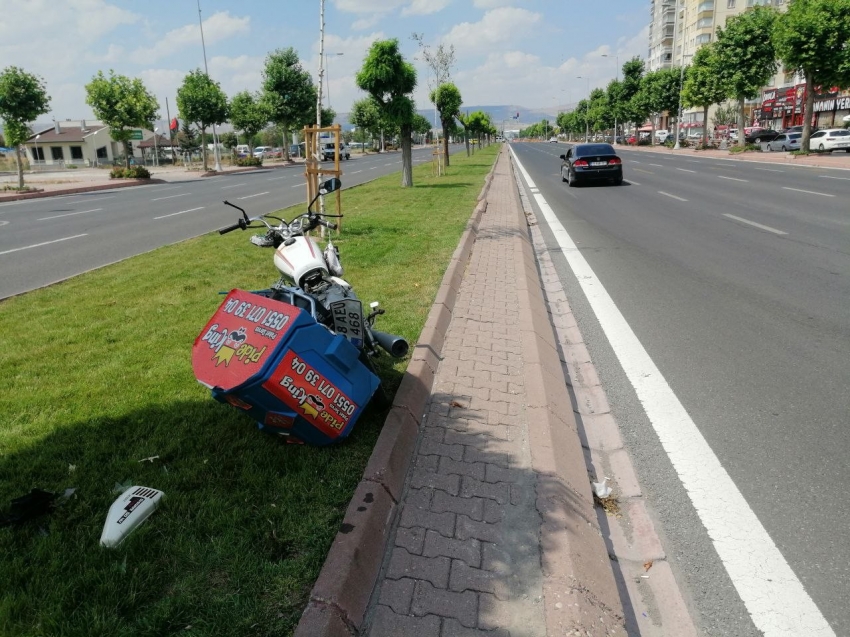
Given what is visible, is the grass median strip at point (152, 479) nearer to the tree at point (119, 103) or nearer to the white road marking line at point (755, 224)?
the white road marking line at point (755, 224)

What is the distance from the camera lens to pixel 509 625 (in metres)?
2.36

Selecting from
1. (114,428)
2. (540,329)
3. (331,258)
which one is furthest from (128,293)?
(540,329)

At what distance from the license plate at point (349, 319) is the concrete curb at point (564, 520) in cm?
125

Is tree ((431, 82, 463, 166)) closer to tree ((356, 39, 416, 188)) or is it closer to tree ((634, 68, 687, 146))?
tree ((356, 39, 416, 188))

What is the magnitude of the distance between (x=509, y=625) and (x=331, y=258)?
8.18 feet

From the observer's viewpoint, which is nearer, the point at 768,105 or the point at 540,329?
the point at 540,329

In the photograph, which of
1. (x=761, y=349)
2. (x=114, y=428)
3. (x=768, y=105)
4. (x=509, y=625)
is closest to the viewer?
(x=509, y=625)

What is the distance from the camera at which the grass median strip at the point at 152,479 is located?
7.83 feet

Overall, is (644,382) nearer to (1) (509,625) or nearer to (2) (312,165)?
(1) (509,625)

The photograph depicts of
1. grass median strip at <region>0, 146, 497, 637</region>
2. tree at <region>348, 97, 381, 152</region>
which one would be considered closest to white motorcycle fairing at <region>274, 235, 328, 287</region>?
grass median strip at <region>0, 146, 497, 637</region>

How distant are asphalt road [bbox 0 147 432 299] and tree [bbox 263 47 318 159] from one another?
1219 inches

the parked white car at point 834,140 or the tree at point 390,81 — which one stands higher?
the tree at point 390,81

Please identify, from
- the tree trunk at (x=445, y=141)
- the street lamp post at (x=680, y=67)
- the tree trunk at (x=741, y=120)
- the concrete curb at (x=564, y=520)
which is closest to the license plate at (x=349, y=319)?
the concrete curb at (x=564, y=520)

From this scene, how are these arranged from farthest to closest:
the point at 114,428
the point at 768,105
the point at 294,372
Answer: the point at 768,105
the point at 114,428
the point at 294,372
